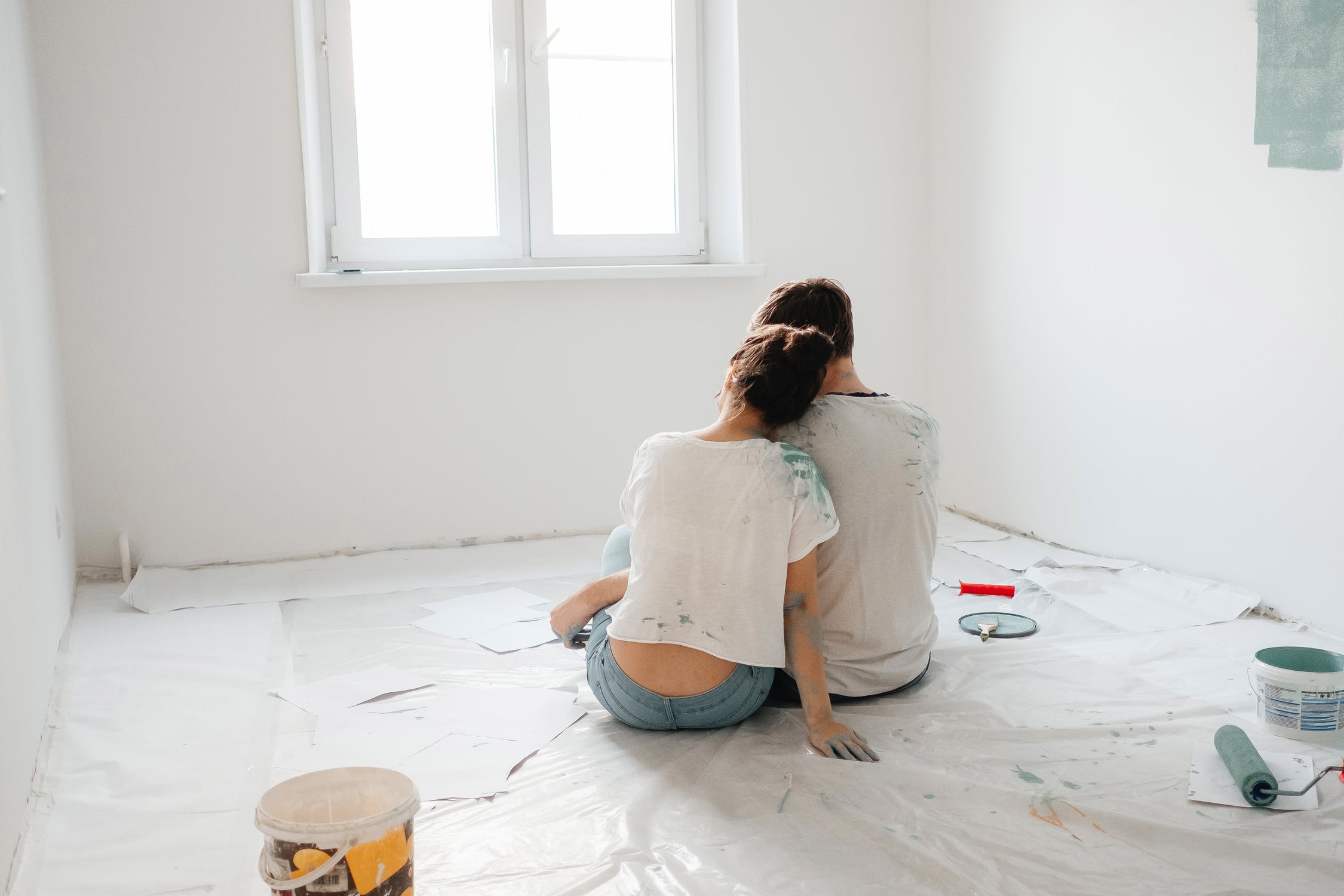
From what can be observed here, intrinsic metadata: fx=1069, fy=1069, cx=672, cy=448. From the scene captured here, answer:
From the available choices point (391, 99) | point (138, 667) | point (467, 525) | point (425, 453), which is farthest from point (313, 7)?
point (138, 667)

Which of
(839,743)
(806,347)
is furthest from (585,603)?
(806,347)

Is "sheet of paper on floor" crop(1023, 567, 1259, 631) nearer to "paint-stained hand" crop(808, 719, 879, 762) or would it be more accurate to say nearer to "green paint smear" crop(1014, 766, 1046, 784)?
"green paint smear" crop(1014, 766, 1046, 784)

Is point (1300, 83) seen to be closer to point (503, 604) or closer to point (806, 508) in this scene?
point (806, 508)

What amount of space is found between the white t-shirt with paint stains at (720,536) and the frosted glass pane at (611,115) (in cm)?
198

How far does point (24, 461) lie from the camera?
80.8 inches

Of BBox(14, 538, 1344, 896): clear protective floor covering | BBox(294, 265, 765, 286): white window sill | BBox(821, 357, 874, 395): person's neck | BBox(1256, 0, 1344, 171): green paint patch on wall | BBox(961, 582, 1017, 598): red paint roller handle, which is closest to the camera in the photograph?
BBox(14, 538, 1344, 896): clear protective floor covering

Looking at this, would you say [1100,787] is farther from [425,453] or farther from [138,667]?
[425,453]

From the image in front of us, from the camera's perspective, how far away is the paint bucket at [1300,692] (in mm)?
1779

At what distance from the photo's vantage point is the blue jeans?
1.76 meters

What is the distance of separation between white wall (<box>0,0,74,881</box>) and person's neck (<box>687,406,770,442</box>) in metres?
1.07

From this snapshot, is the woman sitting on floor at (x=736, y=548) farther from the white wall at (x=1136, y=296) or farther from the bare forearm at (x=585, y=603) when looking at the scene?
the white wall at (x=1136, y=296)

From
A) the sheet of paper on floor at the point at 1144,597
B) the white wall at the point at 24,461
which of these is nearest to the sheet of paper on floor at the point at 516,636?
the white wall at the point at 24,461

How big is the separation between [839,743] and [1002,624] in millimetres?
841

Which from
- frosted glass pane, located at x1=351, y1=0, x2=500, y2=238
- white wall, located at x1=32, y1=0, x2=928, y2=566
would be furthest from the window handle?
white wall, located at x1=32, y1=0, x2=928, y2=566
